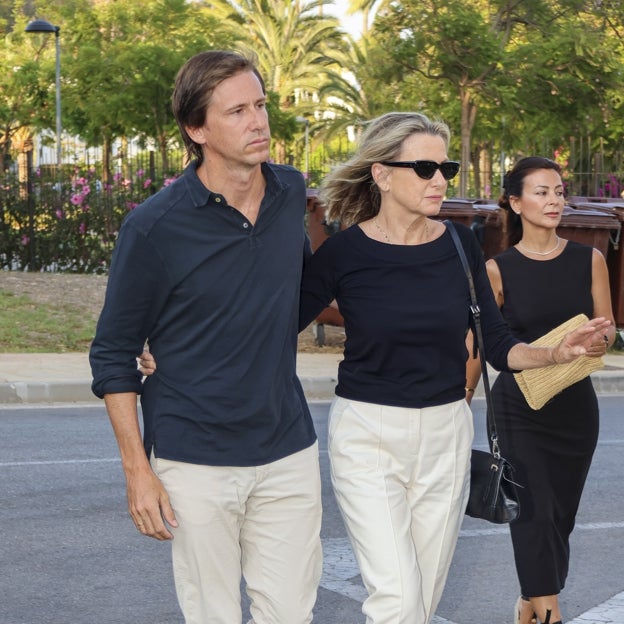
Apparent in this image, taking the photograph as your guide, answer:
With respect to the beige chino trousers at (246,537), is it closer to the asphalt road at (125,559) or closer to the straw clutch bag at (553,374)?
the straw clutch bag at (553,374)

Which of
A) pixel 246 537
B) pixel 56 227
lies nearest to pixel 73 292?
pixel 56 227

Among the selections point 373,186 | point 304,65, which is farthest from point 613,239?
point 304,65

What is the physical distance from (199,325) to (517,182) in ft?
7.01

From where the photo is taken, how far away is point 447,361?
3.71 m

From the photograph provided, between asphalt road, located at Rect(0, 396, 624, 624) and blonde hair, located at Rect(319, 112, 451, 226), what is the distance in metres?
1.81

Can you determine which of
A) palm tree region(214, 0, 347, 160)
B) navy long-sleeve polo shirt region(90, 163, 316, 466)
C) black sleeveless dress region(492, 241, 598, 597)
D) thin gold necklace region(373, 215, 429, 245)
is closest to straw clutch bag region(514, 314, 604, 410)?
black sleeveless dress region(492, 241, 598, 597)

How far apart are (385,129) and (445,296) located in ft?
1.79

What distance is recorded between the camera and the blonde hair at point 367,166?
3.89m

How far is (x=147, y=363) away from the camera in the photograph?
10.7 ft

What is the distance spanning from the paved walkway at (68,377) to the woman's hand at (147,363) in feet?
26.6

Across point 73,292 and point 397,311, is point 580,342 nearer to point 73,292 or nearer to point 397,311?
point 397,311

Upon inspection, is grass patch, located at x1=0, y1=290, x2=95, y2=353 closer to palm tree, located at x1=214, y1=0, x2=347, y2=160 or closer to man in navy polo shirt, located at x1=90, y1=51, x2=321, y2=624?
man in navy polo shirt, located at x1=90, y1=51, x2=321, y2=624

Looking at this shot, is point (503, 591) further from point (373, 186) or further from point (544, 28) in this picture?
point (544, 28)

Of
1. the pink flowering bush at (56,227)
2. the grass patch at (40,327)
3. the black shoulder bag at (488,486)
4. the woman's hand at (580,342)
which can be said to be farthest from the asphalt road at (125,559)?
the pink flowering bush at (56,227)
